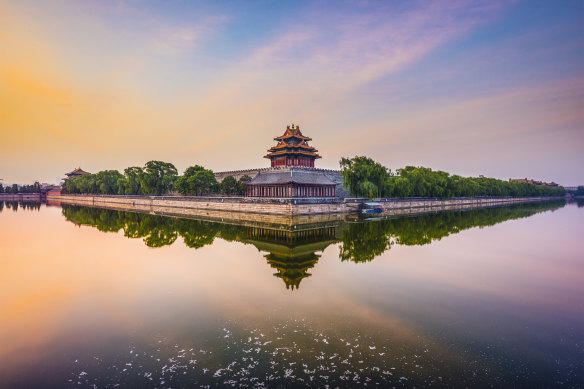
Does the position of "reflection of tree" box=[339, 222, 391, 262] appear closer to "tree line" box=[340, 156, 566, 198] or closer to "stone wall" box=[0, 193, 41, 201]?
"tree line" box=[340, 156, 566, 198]

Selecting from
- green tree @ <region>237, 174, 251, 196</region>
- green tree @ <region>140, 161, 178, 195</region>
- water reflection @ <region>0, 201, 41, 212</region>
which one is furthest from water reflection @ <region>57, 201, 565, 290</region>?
water reflection @ <region>0, 201, 41, 212</region>

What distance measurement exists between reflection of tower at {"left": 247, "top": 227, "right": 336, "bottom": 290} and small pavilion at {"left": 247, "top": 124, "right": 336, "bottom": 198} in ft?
51.1

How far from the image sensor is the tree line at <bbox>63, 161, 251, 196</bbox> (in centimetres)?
4519

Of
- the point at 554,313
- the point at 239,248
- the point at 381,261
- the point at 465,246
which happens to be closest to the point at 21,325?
the point at 239,248

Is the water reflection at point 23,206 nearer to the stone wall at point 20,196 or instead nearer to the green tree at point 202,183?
the green tree at point 202,183

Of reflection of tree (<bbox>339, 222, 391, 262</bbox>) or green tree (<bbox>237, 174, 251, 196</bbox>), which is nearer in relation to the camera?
reflection of tree (<bbox>339, 222, 391, 262</bbox>)

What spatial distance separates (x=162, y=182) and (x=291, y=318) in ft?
163

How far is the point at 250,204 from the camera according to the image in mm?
32906

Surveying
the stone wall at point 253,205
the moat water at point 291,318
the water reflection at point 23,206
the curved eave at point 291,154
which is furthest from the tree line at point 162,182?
the moat water at point 291,318

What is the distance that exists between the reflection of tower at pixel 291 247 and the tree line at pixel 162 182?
24.3 metres

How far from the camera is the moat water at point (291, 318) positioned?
5145 millimetres

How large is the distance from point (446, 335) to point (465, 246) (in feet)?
38.9

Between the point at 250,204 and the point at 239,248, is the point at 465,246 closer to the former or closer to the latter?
the point at 239,248

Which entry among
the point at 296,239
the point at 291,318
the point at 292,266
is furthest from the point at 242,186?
the point at 291,318
